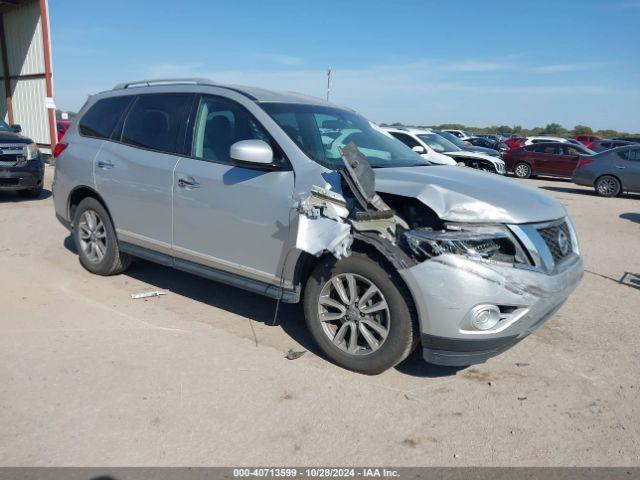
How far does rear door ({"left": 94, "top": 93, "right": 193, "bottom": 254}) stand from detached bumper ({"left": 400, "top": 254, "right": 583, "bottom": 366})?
244 cm

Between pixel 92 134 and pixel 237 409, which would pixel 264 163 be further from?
pixel 92 134

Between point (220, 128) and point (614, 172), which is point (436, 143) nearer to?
point (614, 172)

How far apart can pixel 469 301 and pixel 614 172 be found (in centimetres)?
1432

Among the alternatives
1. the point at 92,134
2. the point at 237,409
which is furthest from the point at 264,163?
the point at 92,134

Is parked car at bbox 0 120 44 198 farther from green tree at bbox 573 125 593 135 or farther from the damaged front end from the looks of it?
green tree at bbox 573 125 593 135

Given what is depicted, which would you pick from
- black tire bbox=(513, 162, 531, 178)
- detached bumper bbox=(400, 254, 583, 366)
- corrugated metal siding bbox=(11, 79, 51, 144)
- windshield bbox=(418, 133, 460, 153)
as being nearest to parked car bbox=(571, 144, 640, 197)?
windshield bbox=(418, 133, 460, 153)

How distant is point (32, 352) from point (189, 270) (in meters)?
1.32

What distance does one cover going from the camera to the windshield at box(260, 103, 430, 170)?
417 centimetres

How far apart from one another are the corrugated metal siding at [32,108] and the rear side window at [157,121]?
57.6 ft

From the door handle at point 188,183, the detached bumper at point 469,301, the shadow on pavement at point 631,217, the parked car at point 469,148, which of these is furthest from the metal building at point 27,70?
the detached bumper at point 469,301

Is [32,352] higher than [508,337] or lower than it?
lower

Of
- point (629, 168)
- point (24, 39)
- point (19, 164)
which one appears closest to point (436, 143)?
point (629, 168)

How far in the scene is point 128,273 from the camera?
5984mm

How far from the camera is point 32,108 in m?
21.4
